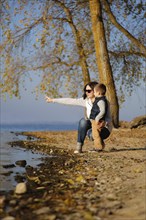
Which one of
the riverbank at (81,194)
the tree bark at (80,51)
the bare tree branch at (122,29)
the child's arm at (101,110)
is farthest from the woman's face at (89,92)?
the tree bark at (80,51)

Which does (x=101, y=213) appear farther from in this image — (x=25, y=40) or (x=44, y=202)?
(x=25, y=40)

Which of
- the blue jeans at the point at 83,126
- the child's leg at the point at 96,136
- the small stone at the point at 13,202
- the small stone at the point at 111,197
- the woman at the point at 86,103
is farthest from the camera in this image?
the blue jeans at the point at 83,126

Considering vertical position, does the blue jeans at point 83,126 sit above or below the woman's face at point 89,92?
below

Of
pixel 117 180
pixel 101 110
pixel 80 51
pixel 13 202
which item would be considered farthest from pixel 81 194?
pixel 80 51

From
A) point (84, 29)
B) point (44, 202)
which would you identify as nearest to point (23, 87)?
point (84, 29)

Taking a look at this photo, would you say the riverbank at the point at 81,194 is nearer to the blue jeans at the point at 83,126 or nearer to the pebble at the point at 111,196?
the pebble at the point at 111,196

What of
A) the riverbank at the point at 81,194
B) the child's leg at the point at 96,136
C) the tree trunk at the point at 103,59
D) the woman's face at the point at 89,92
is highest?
the tree trunk at the point at 103,59

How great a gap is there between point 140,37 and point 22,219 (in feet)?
58.4

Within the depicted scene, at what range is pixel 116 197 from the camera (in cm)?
420

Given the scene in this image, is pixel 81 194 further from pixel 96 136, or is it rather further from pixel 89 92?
pixel 89 92

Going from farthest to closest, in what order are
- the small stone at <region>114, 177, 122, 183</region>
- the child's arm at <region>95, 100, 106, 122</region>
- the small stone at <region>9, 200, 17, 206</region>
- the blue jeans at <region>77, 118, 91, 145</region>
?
1. the blue jeans at <region>77, 118, 91, 145</region>
2. the child's arm at <region>95, 100, 106, 122</region>
3. the small stone at <region>114, 177, 122, 183</region>
4. the small stone at <region>9, 200, 17, 206</region>

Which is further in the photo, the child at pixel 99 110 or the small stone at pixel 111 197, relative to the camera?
the child at pixel 99 110

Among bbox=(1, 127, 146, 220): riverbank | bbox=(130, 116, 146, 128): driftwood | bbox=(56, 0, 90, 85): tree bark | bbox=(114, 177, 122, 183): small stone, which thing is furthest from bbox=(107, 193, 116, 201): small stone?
bbox=(56, 0, 90, 85): tree bark

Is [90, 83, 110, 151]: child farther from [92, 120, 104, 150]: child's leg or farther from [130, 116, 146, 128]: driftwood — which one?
[130, 116, 146, 128]: driftwood
